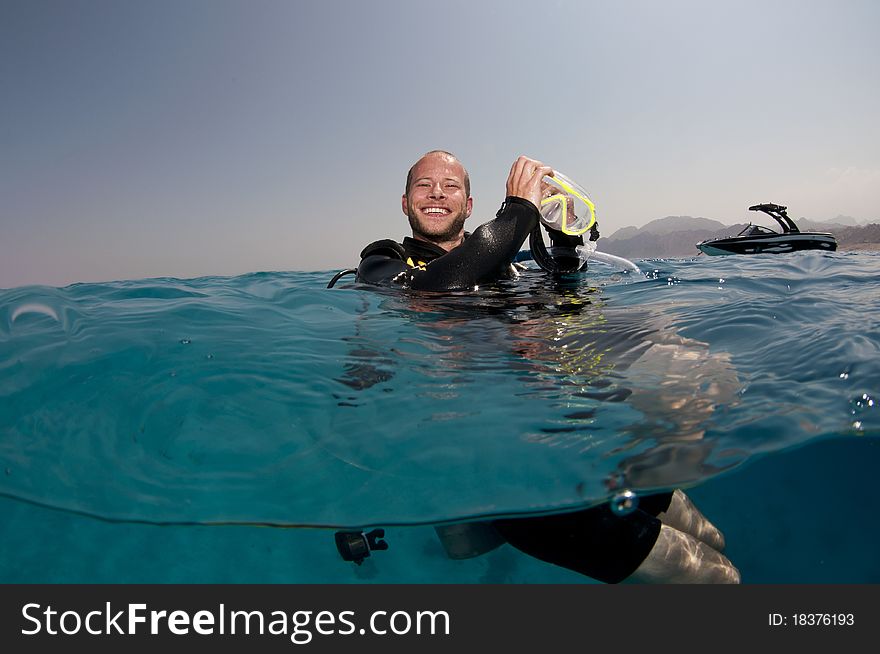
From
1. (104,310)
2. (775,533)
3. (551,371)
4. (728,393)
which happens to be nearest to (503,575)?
(551,371)

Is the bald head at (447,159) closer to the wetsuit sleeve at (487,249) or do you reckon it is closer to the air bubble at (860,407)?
the wetsuit sleeve at (487,249)

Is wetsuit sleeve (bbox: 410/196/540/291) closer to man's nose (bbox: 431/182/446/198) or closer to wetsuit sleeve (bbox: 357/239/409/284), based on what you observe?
wetsuit sleeve (bbox: 357/239/409/284)

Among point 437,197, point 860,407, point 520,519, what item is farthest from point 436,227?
point 860,407

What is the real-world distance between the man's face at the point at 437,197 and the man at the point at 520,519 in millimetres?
11

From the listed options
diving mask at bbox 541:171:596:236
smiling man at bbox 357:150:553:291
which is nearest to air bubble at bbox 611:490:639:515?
smiling man at bbox 357:150:553:291

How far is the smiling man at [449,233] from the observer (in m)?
3.32

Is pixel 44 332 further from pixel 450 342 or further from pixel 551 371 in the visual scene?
pixel 551 371

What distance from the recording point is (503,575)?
3.83 m

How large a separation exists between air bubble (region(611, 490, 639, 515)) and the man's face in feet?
11.0

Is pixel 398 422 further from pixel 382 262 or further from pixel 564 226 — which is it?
pixel 564 226

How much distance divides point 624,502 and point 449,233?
3383 millimetres

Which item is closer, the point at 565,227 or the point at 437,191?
the point at 565,227

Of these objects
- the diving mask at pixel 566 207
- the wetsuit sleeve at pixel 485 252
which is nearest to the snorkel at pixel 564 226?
the diving mask at pixel 566 207

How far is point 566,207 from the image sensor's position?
3.99 meters
